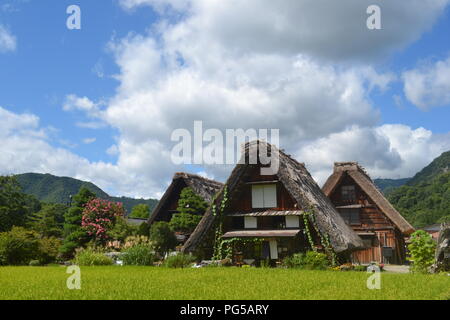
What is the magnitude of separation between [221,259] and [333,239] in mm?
6023

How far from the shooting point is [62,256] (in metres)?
Result: 30.1

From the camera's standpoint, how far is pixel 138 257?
18984mm

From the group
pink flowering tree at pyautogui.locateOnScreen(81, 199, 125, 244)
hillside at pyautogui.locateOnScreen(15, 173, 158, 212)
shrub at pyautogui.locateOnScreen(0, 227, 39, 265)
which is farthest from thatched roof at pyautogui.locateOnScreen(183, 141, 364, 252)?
hillside at pyautogui.locateOnScreen(15, 173, 158, 212)

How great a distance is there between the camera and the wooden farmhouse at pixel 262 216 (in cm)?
2084

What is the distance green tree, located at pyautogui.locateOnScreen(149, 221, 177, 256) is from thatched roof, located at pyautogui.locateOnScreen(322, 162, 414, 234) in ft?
39.0

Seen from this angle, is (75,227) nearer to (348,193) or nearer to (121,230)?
(121,230)

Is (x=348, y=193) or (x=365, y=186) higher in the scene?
(x=365, y=186)

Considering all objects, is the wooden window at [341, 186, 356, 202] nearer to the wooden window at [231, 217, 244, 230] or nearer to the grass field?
the wooden window at [231, 217, 244, 230]

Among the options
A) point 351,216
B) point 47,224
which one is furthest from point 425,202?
point 47,224

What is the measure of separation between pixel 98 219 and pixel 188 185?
6768 mm

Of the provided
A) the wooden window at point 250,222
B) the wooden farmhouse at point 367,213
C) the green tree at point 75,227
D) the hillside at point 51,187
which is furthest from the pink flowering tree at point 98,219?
the hillside at point 51,187

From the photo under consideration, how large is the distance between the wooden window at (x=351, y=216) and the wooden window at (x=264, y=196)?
1026cm
